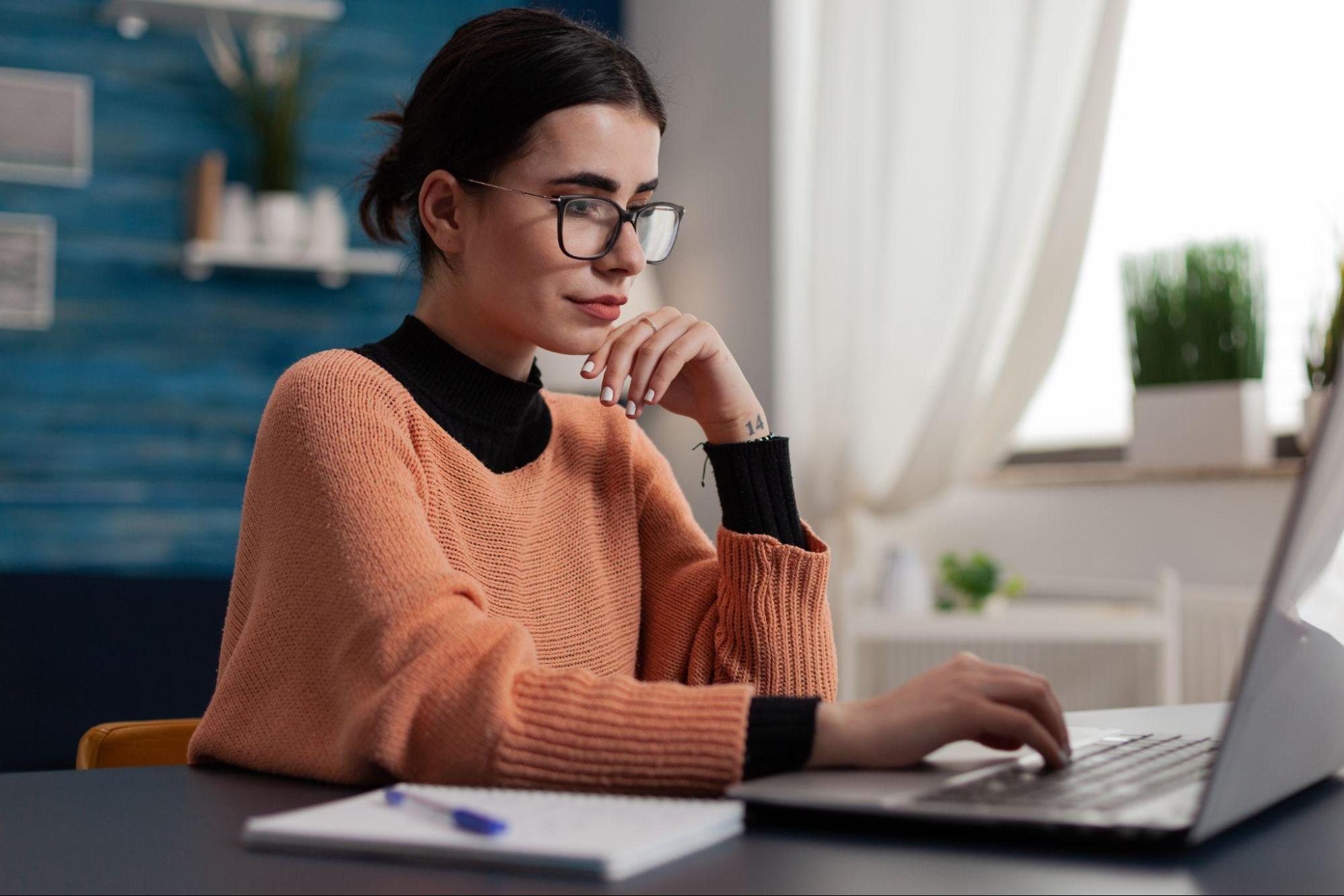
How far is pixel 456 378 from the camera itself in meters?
1.23

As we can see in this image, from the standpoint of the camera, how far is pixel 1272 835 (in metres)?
0.68

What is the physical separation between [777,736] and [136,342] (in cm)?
324

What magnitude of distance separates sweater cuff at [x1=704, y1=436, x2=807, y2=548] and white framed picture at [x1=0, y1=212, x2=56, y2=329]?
275 centimetres

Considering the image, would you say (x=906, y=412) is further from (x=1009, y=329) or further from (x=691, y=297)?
(x=691, y=297)

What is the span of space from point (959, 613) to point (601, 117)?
69.6 inches

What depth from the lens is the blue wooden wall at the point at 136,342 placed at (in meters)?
3.49

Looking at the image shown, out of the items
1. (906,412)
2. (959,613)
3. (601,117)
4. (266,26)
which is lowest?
(959,613)

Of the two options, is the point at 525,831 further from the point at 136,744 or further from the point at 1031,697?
the point at 136,744

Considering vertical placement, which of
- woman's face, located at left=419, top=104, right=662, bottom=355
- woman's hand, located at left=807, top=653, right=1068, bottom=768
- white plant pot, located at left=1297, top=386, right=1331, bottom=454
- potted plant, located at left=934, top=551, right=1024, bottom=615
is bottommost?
potted plant, located at left=934, top=551, right=1024, bottom=615

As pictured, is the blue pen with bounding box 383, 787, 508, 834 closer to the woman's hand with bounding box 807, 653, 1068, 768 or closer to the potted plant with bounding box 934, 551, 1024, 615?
the woman's hand with bounding box 807, 653, 1068, 768

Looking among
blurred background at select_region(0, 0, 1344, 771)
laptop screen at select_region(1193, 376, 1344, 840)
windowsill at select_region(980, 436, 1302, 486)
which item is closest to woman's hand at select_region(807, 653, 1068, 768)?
laptop screen at select_region(1193, 376, 1344, 840)

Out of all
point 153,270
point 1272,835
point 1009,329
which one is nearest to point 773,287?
point 1009,329

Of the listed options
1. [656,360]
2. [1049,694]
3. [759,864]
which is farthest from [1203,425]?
[759,864]

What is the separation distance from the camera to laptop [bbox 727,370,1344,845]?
0.57 metres
